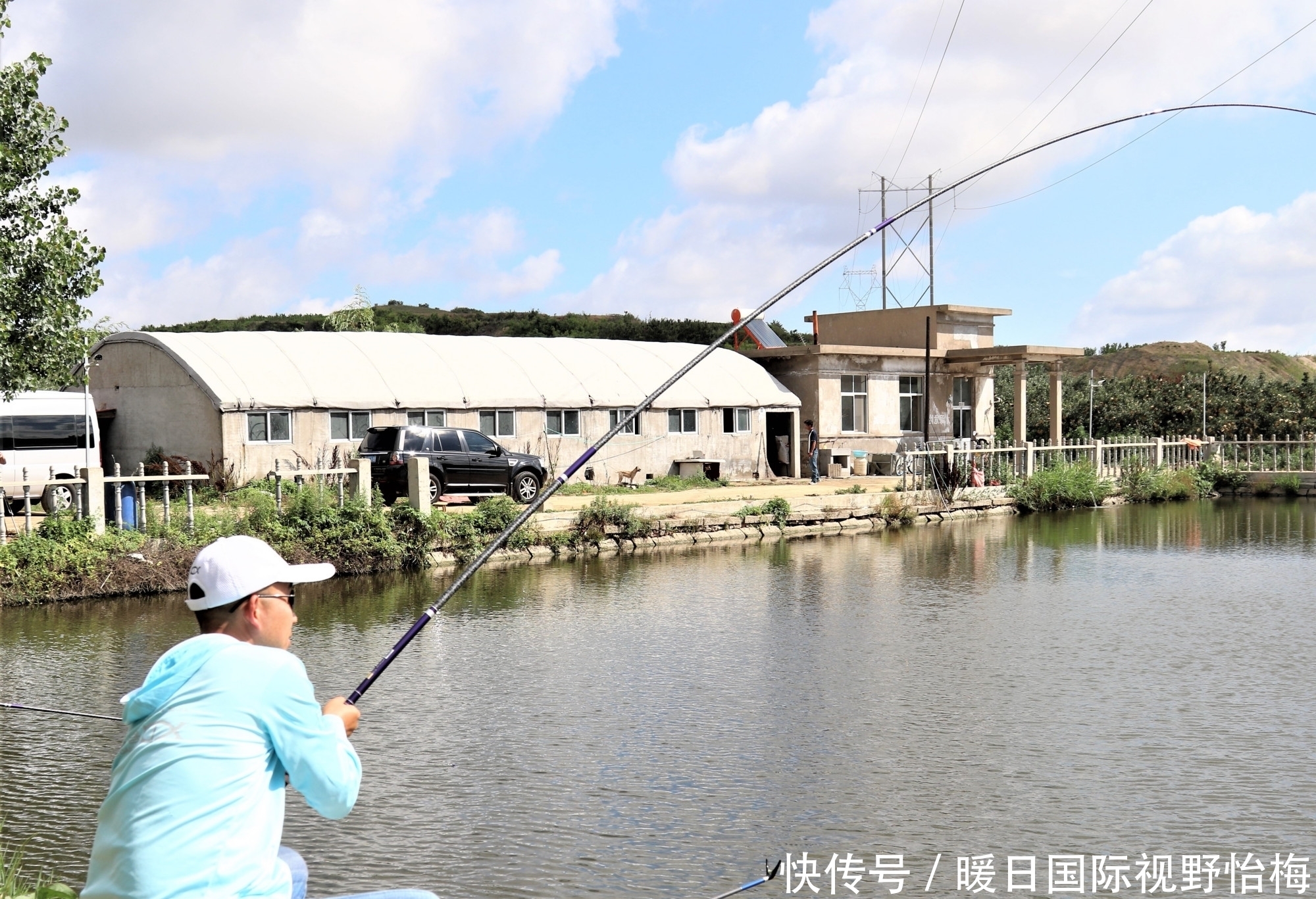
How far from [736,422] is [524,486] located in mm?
10581

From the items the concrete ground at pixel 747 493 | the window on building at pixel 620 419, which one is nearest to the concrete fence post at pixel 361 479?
the concrete ground at pixel 747 493

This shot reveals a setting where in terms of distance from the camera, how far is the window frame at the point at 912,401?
42.1 m

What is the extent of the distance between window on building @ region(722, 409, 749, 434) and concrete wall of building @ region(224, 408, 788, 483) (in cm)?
14

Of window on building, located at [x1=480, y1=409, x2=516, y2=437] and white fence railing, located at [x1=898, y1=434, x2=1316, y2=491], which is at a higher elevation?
window on building, located at [x1=480, y1=409, x2=516, y2=437]

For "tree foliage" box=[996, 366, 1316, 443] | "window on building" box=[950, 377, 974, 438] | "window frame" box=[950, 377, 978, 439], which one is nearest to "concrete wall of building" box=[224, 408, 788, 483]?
"window frame" box=[950, 377, 978, 439]

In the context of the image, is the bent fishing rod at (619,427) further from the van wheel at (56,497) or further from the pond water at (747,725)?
the van wheel at (56,497)

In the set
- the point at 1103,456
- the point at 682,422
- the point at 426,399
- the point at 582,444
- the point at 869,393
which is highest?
the point at 869,393

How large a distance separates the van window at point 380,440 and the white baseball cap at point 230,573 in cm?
2347

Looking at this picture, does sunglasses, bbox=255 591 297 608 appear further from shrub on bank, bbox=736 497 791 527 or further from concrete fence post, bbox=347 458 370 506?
shrub on bank, bbox=736 497 791 527

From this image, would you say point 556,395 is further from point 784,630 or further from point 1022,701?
point 1022,701

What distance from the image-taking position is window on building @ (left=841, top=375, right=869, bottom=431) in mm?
40562

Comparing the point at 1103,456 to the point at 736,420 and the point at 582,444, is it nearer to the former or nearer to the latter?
the point at 736,420

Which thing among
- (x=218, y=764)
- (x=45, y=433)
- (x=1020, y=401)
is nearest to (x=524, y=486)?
(x=45, y=433)

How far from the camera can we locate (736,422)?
3816 cm
